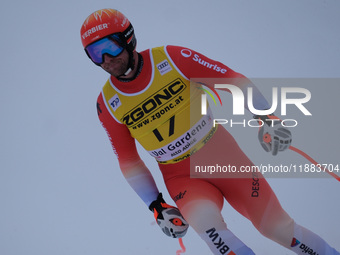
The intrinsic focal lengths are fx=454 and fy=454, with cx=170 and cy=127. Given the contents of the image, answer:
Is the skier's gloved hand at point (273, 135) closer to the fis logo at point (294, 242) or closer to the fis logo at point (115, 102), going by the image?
the fis logo at point (294, 242)

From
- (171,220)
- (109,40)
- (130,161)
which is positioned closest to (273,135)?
(171,220)

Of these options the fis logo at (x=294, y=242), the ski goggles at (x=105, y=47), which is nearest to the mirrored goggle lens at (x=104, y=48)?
the ski goggles at (x=105, y=47)

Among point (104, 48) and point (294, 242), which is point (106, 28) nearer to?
point (104, 48)

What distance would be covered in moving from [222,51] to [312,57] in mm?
972

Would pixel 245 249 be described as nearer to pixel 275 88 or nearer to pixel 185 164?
pixel 185 164

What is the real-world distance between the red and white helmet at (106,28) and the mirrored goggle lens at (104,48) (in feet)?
0.08

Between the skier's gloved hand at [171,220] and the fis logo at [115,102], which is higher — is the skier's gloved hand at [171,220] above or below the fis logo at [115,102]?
below

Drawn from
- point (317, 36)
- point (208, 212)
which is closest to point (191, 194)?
point (208, 212)

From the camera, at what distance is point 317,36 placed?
4.97 m

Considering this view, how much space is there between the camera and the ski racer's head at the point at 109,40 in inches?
95.5

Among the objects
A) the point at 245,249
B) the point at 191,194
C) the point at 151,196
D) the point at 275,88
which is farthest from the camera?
the point at 275,88

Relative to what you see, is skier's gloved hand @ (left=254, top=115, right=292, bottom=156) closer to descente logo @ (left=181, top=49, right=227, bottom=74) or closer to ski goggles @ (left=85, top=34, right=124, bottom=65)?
descente logo @ (left=181, top=49, right=227, bottom=74)

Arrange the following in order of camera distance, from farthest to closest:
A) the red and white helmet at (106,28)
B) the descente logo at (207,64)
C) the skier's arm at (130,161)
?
the skier's arm at (130,161) < the descente logo at (207,64) < the red and white helmet at (106,28)

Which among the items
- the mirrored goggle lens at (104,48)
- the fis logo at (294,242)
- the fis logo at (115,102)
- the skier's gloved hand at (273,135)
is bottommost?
the fis logo at (294,242)
